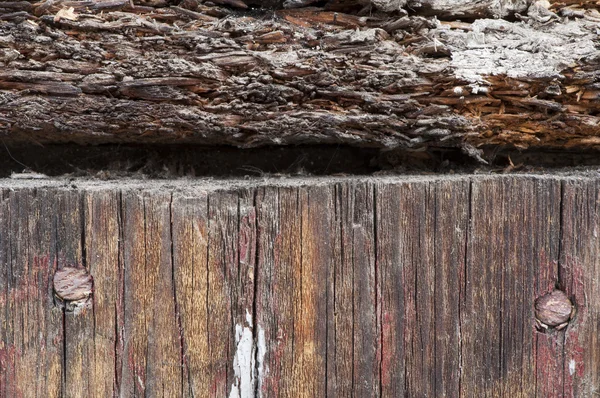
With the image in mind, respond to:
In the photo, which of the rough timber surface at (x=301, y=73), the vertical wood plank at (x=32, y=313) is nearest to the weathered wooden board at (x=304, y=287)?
the vertical wood plank at (x=32, y=313)

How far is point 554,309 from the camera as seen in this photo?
164 centimetres

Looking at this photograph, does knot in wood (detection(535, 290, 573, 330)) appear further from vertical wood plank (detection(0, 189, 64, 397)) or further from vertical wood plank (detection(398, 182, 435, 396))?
vertical wood plank (detection(0, 189, 64, 397))

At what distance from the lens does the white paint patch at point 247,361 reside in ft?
5.30

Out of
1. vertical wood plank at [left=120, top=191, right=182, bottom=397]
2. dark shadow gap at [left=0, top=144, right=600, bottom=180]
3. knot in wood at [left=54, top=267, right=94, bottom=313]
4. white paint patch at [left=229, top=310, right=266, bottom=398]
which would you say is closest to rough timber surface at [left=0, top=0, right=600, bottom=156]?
dark shadow gap at [left=0, top=144, right=600, bottom=180]

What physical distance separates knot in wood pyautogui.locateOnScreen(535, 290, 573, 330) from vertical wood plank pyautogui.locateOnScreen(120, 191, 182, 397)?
4.00 ft

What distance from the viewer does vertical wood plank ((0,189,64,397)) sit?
5.18 ft

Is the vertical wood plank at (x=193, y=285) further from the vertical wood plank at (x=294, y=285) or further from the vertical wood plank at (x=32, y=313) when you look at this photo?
the vertical wood plank at (x=32, y=313)

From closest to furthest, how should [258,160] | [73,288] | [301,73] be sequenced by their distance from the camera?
1. [73,288]
2. [301,73]
3. [258,160]

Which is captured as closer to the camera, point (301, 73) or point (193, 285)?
point (193, 285)

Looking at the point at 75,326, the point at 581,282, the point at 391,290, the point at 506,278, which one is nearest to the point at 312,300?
the point at 391,290

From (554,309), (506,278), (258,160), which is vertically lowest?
(554,309)

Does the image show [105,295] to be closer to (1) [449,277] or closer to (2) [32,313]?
(2) [32,313]

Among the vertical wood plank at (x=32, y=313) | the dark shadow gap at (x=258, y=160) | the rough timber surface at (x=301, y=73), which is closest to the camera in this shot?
the vertical wood plank at (x=32, y=313)

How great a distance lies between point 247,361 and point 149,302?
1.24 ft
